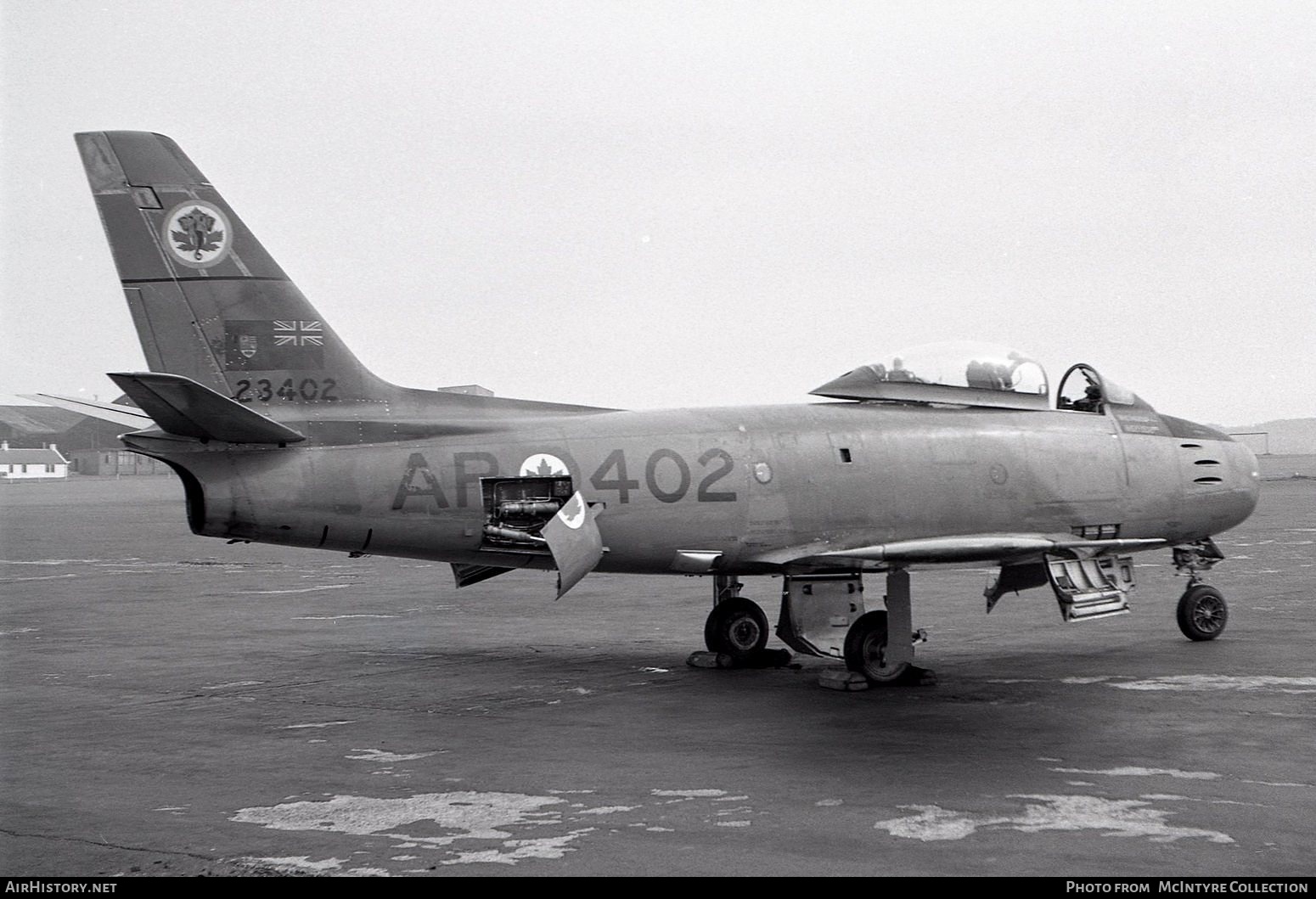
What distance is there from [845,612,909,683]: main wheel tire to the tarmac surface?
13.5 inches

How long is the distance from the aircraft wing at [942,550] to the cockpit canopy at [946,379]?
161cm

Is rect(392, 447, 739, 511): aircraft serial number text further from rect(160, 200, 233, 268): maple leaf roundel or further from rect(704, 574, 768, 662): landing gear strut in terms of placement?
rect(160, 200, 233, 268): maple leaf roundel

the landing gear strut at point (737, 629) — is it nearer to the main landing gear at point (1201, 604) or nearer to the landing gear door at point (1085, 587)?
the landing gear door at point (1085, 587)

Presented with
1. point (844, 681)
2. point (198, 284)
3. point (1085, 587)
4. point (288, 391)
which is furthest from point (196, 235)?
point (1085, 587)

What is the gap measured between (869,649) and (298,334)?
6408 millimetres

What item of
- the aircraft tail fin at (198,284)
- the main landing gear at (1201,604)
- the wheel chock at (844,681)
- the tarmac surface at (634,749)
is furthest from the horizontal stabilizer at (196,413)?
the main landing gear at (1201,604)

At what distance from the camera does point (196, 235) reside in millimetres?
11039

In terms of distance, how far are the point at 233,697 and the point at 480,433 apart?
11.5ft

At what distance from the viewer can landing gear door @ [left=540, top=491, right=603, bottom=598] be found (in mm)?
10484

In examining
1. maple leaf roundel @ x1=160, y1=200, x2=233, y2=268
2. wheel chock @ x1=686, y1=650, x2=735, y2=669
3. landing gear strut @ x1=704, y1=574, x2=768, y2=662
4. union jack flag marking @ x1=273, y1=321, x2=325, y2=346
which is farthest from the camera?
landing gear strut @ x1=704, y1=574, x2=768, y2=662

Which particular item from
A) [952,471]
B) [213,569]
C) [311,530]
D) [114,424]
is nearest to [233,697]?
[311,530]

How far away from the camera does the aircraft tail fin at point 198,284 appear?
1087cm

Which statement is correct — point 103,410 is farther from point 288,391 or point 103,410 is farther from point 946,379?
point 946,379

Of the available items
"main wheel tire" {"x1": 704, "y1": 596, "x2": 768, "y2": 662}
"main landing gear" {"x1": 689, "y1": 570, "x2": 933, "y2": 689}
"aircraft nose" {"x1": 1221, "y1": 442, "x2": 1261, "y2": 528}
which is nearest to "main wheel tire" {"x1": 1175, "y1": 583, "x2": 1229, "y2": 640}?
"aircraft nose" {"x1": 1221, "y1": 442, "x2": 1261, "y2": 528}
